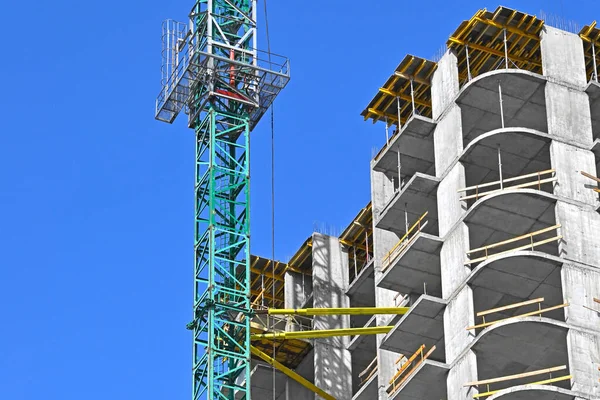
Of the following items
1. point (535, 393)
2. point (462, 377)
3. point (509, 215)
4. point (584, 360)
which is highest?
point (509, 215)

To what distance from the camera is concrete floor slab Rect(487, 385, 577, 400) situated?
74312 mm

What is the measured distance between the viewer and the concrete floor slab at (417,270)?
274 feet

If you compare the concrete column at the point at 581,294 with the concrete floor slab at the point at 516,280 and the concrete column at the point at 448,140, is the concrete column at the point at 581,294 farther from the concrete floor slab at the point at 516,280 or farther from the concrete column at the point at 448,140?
the concrete column at the point at 448,140

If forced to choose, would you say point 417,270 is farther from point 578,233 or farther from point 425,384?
point 578,233

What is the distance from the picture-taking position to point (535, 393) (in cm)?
7456

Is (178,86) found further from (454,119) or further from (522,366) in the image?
(522,366)

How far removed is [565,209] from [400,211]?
9.20 m

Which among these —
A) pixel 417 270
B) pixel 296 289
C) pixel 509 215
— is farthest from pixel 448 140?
pixel 296 289

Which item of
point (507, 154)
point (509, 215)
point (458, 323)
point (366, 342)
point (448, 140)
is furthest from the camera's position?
point (366, 342)

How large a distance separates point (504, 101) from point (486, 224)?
6.14 meters

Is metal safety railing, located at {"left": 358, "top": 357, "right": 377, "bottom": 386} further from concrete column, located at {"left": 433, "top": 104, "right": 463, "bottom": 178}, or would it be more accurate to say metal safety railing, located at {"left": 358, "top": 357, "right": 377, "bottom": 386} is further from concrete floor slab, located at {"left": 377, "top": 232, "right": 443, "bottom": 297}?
concrete column, located at {"left": 433, "top": 104, "right": 463, "bottom": 178}

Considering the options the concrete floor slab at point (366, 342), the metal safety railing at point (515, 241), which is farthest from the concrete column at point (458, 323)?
the concrete floor slab at point (366, 342)

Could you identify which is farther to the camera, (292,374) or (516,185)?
(292,374)

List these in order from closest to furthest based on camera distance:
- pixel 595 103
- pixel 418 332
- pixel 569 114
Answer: pixel 569 114 < pixel 418 332 < pixel 595 103
